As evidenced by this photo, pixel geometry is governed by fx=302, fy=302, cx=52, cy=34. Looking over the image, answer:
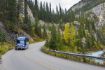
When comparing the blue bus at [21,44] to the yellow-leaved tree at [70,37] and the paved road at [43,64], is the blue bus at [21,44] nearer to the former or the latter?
the paved road at [43,64]

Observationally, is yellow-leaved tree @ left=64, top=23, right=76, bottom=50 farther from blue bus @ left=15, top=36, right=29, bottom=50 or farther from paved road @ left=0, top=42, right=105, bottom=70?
paved road @ left=0, top=42, right=105, bottom=70

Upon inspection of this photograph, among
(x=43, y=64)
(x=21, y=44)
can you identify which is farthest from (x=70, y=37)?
(x=43, y=64)

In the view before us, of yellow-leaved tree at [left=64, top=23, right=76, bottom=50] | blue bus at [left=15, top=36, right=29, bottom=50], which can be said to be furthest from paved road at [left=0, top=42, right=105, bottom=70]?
yellow-leaved tree at [left=64, top=23, right=76, bottom=50]

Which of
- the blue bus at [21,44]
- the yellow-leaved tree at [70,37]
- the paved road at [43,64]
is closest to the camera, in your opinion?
the paved road at [43,64]

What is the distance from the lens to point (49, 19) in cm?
19275

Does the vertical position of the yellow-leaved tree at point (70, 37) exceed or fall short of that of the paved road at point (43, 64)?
it exceeds it

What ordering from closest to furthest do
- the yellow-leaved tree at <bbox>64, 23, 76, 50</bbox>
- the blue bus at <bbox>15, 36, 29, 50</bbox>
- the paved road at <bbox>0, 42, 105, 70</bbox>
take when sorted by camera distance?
the paved road at <bbox>0, 42, 105, 70</bbox>, the blue bus at <bbox>15, 36, 29, 50</bbox>, the yellow-leaved tree at <bbox>64, 23, 76, 50</bbox>

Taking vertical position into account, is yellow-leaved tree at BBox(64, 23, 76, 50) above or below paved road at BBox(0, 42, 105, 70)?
above

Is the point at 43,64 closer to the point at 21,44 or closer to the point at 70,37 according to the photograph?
the point at 21,44

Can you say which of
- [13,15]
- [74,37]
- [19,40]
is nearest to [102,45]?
[74,37]

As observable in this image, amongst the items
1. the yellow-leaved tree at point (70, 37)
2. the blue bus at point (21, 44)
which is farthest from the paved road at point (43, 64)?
the yellow-leaved tree at point (70, 37)

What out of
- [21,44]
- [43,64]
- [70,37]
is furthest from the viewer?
[70,37]

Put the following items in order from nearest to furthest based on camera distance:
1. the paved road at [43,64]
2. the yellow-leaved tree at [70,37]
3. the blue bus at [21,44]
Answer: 1. the paved road at [43,64]
2. the blue bus at [21,44]
3. the yellow-leaved tree at [70,37]

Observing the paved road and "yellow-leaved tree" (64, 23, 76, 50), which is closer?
the paved road
